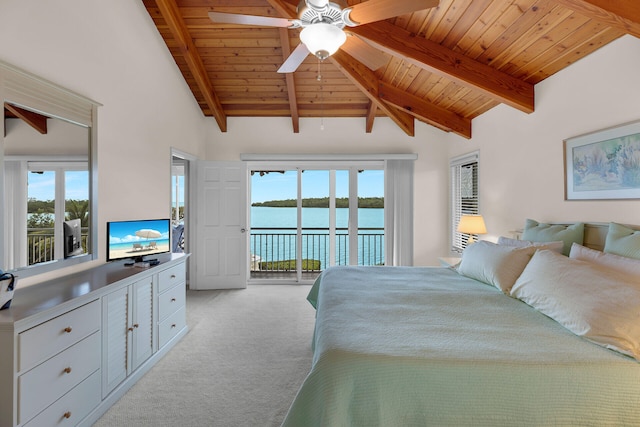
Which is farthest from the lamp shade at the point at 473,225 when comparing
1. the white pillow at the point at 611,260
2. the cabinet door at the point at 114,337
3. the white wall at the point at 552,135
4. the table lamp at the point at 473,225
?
the cabinet door at the point at 114,337

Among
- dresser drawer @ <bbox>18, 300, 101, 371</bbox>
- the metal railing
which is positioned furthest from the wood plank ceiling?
A: dresser drawer @ <bbox>18, 300, 101, 371</bbox>

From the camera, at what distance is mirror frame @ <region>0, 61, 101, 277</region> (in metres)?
1.74

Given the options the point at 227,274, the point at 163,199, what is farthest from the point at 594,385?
the point at 227,274

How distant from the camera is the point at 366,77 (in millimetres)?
3936

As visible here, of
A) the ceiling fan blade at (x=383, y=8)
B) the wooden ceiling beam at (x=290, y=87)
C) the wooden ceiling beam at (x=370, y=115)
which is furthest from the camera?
the wooden ceiling beam at (x=370, y=115)

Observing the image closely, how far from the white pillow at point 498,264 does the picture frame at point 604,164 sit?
66cm

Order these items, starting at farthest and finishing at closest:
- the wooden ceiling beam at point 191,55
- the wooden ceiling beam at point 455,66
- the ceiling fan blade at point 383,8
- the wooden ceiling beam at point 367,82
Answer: the wooden ceiling beam at point 367,82, the wooden ceiling beam at point 191,55, the wooden ceiling beam at point 455,66, the ceiling fan blade at point 383,8

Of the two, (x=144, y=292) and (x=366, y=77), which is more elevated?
(x=366, y=77)

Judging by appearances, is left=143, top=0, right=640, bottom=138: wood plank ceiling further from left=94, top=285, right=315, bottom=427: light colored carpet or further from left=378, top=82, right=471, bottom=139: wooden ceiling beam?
left=94, top=285, right=315, bottom=427: light colored carpet

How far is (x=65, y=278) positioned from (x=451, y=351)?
8.03ft

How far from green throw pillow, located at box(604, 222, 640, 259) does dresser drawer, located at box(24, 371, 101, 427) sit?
10.7ft

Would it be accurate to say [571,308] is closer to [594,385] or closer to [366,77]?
[594,385]

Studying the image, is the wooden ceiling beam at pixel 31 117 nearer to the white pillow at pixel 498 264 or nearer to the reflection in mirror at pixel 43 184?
the reflection in mirror at pixel 43 184

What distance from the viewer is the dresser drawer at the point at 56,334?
145cm
